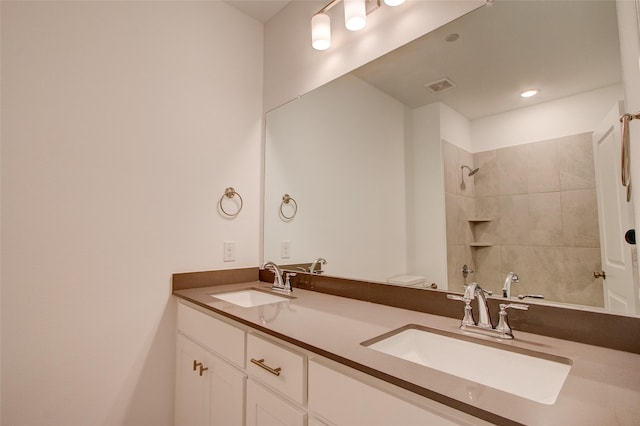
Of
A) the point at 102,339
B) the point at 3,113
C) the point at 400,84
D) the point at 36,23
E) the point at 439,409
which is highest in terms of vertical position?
the point at 36,23

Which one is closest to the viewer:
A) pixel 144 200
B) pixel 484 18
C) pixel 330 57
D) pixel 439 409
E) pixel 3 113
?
pixel 439 409

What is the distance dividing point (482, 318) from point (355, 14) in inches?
54.0

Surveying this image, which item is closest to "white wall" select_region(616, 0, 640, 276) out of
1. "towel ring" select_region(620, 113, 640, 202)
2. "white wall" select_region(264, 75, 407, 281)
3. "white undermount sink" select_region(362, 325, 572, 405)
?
"towel ring" select_region(620, 113, 640, 202)

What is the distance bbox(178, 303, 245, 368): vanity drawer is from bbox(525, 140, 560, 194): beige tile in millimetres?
1127

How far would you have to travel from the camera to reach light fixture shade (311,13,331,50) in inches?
62.6

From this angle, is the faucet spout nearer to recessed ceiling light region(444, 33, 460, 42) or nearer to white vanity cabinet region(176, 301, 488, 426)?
white vanity cabinet region(176, 301, 488, 426)

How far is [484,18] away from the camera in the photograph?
3.67 ft

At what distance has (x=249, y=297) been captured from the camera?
5.70ft

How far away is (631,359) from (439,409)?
0.54m

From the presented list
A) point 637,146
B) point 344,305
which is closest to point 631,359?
point 637,146

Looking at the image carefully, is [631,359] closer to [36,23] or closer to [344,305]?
[344,305]

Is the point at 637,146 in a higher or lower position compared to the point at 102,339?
higher

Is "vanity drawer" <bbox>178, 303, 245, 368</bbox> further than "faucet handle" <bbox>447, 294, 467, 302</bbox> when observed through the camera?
Yes

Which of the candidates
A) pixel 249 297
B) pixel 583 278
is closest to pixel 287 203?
pixel 249 297
